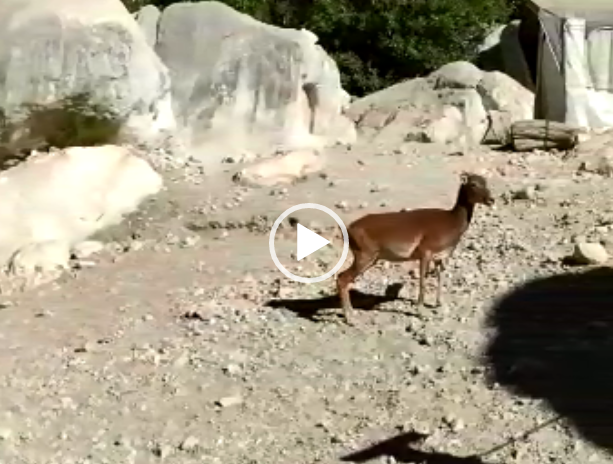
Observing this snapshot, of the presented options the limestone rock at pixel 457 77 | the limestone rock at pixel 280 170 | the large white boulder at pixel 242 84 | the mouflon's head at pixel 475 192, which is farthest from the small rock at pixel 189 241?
the limestone rock at pixel 457 77

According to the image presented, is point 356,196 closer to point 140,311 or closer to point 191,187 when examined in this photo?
point 191,187

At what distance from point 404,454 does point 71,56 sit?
6.45m

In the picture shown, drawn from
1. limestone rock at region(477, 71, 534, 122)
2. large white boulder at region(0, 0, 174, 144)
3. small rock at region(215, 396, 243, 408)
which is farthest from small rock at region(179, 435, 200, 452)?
limestone rock at region(477, 71, 534, 122)

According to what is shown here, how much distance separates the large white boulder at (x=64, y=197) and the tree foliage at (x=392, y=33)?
745 centimetres

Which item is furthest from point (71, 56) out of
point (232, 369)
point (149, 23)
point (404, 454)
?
point (404, 454)

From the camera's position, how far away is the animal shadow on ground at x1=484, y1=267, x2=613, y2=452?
6.07 metres

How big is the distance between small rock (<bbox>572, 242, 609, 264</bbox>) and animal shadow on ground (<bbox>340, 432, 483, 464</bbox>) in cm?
278

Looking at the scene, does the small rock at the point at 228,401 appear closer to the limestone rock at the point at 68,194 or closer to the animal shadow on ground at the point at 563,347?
the animal shadow on ground at the point at 563,347

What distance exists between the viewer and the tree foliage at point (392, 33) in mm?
18156

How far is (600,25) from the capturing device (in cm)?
1455

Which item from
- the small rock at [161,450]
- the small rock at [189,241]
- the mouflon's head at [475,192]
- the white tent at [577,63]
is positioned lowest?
the white tent at [577,63]

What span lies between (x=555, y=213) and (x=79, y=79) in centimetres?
430

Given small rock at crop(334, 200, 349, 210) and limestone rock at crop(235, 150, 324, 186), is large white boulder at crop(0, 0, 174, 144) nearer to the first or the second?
limestone rock at crop(235, 150, 324, 186)

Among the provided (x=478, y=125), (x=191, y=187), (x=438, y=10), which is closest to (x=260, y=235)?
(x=191, y=187)
